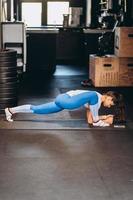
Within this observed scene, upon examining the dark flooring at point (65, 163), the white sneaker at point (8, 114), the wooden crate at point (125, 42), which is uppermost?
the wooden crate at point (125, 42)

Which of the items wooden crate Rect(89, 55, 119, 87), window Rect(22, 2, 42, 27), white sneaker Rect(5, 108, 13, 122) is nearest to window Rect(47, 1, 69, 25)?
window Rect(22, 2, 42, 27)

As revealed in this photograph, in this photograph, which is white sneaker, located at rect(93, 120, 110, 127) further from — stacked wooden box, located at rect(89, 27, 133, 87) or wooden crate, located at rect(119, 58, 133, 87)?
wooden crate, located at rect(119, 58, 133, 87)

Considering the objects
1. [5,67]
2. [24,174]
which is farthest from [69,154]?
[5,67]

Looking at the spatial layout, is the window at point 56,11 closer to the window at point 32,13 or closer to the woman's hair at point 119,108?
the window at point 32,13

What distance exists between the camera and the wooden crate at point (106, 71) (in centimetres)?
781

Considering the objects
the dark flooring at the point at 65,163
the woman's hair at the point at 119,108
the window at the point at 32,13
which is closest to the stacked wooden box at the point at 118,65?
the dark flooring at the point at 65,163

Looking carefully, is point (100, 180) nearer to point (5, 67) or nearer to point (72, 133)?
point (72, 133)

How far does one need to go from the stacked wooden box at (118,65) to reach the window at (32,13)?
5.73 metres

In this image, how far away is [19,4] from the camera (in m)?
13.1

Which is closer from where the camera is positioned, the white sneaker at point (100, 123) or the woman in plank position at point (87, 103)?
the woman in plank position at point (87, 103)

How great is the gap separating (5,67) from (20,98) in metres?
1.17

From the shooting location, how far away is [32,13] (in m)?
13.2

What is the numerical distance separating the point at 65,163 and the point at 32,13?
10.1m

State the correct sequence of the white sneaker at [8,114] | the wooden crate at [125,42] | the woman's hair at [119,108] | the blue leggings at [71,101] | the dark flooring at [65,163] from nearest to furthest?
the dark flooring at [65,163]
the blue leggings at [71,101]
the woman's hair at [119,108]
the white sneaker at [8,114]
the wooden crate at [125,42]
